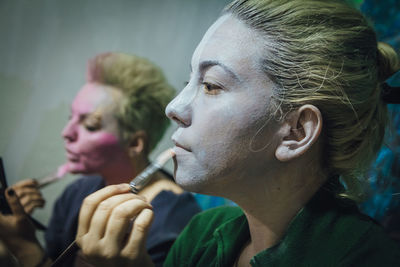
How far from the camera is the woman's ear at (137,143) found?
1222 millimetres

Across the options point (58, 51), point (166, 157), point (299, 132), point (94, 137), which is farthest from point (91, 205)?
point (58, 51)

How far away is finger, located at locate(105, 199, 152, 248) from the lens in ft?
2.27

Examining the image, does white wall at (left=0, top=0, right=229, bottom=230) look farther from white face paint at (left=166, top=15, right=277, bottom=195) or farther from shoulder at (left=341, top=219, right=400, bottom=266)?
shoulder at (left=341, top=219, right=400, bottom=266)

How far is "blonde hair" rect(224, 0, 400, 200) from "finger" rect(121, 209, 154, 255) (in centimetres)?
32

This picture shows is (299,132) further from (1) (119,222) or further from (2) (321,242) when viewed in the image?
(1) (119,222)

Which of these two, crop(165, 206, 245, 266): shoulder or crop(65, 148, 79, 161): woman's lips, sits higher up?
crop(65, 148, 79, 161): woman's lips

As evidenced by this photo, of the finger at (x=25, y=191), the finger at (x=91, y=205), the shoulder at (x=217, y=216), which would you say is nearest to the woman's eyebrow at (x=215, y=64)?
the finger at (x=91, y=205)

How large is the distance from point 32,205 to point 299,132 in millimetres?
750

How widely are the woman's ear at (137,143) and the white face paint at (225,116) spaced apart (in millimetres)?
536

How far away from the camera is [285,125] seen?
695mm

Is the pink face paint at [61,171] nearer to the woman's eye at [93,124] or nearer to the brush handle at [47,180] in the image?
the brush handle at [47,180]

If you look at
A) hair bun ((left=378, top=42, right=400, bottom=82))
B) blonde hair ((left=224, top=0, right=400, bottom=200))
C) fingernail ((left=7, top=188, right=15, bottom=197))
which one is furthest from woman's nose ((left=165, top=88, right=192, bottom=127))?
fingernail ((left=7, top=188, right=15, bottom=197))

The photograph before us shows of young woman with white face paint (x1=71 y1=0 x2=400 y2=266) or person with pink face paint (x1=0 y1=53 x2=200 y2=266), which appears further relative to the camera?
person with pink face paint (x1=0 y1=53 x2=200 y2=266)

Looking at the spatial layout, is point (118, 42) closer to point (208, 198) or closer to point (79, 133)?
point (79, 133)
